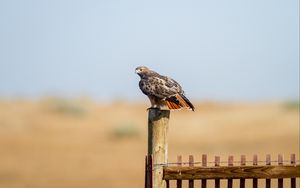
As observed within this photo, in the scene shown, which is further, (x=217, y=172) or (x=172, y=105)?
(x=172, y=105)

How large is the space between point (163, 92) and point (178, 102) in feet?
1.24

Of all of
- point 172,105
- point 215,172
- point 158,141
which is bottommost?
point 215,172

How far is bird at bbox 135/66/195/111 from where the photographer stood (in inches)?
485

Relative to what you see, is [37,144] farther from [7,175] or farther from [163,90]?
[163,90]

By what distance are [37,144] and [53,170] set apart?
6190 mm

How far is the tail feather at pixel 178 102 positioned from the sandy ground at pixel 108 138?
11.3 m

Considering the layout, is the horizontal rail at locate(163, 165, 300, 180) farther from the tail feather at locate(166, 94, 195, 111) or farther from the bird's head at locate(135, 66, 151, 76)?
the bird's head at locate(135, 66, 151, 76)

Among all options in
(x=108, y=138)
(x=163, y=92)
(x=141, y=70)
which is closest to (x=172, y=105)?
(x=163, y=92)

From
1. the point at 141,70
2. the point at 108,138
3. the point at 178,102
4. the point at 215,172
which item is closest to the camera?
the point at 215,172

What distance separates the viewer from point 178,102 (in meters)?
12.3

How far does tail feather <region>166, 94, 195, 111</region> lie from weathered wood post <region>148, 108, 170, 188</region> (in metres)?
1.59

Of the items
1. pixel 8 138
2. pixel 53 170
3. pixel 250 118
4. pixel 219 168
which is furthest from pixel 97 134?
pixel 219 168

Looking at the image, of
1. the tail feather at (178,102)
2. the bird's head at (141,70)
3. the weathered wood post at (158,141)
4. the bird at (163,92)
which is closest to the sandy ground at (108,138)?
the bird's head at (141,70)

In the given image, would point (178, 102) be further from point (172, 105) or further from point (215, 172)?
point (215, 172)
